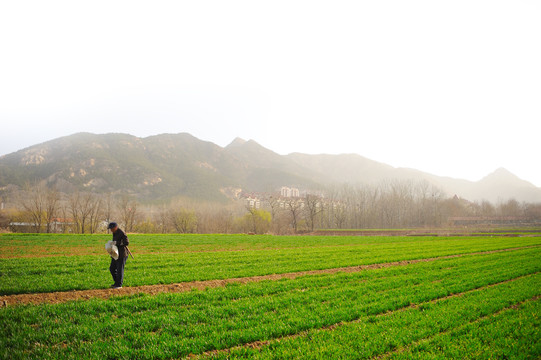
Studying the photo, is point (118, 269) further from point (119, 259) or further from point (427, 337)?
point (427, 337)

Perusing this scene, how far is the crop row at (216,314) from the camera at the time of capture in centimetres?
675

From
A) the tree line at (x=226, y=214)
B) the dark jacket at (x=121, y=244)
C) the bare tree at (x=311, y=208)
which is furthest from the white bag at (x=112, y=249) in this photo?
the bare tree at (x=311, y=208)

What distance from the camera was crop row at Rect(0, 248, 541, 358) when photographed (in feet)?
22.1

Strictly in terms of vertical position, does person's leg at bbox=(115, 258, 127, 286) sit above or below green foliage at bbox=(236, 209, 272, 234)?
above

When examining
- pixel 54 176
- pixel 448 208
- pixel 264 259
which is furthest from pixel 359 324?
pixel 54 176

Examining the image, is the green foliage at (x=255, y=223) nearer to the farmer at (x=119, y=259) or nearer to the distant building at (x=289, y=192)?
the distant building at (x=289, y=192)

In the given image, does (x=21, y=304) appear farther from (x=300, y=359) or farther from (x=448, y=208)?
(x=448, y=208)

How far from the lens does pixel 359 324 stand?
826 centimetres

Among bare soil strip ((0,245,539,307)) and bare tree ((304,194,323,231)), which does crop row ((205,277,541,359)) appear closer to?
bare soil strip ((0,245,539,307))

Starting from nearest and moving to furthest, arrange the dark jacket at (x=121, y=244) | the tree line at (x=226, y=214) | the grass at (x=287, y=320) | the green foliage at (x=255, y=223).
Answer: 1. the grass at (x=287, y=320)
2. the dark jacket at (x=121, y=244)
3. the tree line at (x=226, y=214)
4. the green foliage at (x=255, y=223)

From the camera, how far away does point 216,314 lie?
29.6 feet

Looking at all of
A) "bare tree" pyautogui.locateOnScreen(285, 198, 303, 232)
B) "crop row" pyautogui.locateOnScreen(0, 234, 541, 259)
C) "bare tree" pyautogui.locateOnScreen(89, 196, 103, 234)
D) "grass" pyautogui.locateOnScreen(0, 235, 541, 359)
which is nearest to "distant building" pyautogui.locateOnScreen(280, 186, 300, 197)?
"bare tree" pyautogui.locateOnScreen(285, 198, 303, 232)

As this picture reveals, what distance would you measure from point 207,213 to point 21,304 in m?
103

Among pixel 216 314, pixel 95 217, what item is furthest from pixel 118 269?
pixel 95 217
